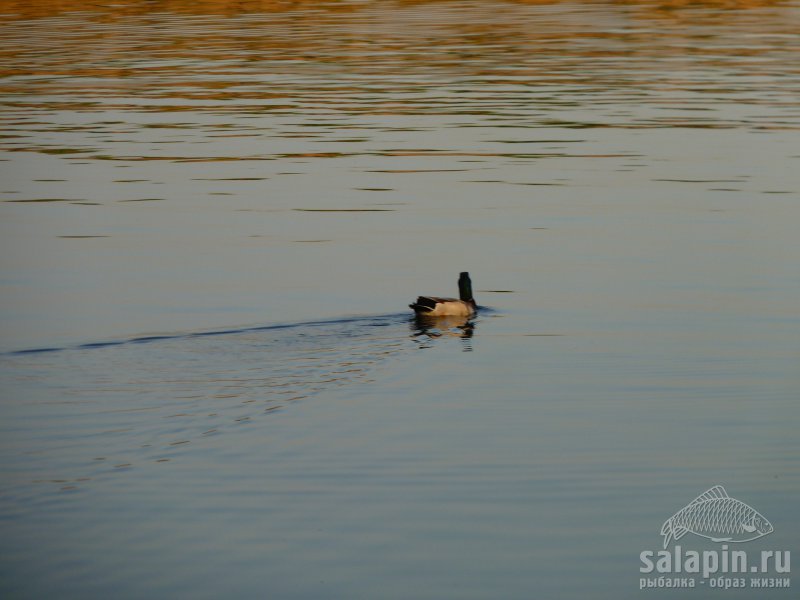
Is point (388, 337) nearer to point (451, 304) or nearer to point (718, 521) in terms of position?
point (451, 304)

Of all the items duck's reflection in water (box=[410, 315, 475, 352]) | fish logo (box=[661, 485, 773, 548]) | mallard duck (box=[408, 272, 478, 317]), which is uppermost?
mallard duck (box=[408, 272, 478, 317])

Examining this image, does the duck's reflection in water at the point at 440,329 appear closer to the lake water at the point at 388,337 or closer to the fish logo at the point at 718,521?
the lake water at the point at 388,337

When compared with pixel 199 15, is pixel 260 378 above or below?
below

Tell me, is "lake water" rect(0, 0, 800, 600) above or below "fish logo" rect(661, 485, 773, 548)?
above

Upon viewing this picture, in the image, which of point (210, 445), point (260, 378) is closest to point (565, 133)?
point (260, 378)

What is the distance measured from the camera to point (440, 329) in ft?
52.0

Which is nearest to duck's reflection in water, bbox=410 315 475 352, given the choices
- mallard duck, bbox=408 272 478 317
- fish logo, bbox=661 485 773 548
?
mallard duck, bbox=408 272 478 317

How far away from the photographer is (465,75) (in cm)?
4003

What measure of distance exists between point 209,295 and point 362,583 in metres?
8.56

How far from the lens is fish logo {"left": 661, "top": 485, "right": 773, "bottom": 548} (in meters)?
10.1

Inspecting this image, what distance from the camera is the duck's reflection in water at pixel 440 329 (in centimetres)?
1544

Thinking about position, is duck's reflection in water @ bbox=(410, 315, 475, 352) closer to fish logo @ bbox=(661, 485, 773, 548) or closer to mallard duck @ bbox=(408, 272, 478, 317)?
mallard duck @ bbox=(408, 272, 478, 317)

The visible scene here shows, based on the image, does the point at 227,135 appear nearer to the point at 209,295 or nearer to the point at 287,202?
the point at 287,202

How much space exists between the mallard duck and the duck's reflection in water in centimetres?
6
